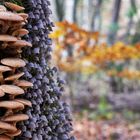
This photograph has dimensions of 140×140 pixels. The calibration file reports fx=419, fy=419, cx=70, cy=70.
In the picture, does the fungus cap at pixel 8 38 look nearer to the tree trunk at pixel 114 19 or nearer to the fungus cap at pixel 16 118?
the fungus cap at pixel 16 118

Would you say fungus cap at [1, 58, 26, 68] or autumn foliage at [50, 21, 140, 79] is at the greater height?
fungus cap at [1, 58, 26, 68]

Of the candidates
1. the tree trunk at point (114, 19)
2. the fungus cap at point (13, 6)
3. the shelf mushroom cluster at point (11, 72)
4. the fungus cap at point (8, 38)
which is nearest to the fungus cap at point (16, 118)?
the shelf mushroom cluster at point (11, 72)

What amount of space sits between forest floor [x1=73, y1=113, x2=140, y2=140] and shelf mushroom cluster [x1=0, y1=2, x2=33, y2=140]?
5888 mm

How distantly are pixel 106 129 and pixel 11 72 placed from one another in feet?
23.0

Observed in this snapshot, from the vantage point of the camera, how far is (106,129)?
28.7 ft

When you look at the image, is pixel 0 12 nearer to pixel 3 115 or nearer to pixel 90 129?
pixel 3 115

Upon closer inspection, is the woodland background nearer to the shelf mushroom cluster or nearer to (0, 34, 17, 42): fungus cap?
the shelf mushroom cluster

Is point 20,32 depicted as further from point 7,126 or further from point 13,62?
point 7,126

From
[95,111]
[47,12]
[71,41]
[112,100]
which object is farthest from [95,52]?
[47,12]

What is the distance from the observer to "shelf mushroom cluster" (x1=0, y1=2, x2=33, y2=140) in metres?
1.82

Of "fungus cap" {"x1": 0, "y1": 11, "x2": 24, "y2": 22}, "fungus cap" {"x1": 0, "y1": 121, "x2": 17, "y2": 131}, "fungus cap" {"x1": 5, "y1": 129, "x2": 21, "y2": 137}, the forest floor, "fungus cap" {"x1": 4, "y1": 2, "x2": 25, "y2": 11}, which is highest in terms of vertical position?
"fungus cap" {"x1": 4, "y1": 2, "x2": 25, "y2": 11}

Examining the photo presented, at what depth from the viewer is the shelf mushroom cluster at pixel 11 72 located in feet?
5.97

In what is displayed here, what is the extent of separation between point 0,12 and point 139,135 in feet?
22.7

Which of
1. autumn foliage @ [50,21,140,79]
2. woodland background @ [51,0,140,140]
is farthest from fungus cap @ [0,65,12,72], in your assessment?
autumn foliage @ [50,21,140,79]
